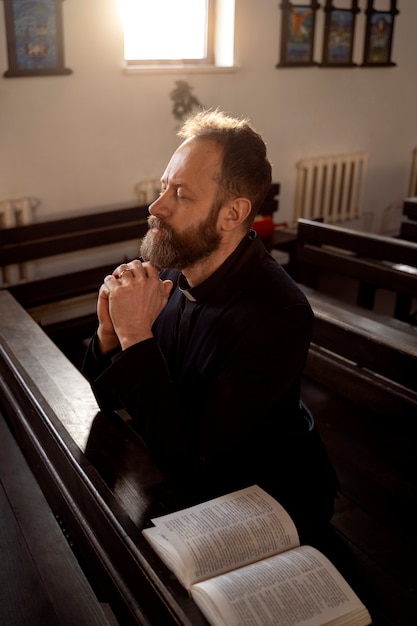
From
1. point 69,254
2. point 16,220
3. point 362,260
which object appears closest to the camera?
point 362,260

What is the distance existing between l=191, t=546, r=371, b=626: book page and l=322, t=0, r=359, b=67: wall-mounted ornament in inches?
211

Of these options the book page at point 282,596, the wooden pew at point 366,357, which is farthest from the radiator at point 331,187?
the book page at point 282,596

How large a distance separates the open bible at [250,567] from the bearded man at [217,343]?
16 centimetres

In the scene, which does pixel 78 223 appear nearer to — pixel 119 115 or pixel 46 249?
pixel 46 249

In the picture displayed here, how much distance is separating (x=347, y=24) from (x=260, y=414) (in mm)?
5337

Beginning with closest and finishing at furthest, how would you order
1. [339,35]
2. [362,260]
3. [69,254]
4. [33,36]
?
[362,260] < [33,36] < [69,254] < [339,35]

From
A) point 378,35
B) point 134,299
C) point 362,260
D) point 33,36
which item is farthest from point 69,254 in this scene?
point 378,35

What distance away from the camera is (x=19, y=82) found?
408cm

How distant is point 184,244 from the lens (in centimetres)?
173

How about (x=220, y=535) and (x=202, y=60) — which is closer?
(x=220, y=535)

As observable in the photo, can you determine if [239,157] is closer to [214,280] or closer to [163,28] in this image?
[214,280]

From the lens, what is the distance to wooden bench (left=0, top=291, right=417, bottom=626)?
1438 mm

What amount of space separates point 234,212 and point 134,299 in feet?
1.16

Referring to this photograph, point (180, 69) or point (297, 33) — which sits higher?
point (297, 33)
